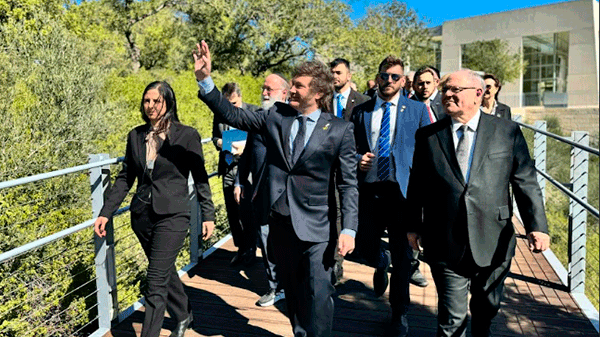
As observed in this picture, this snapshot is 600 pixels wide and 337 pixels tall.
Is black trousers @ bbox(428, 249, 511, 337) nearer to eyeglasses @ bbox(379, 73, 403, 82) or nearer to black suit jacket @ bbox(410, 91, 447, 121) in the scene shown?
eyeglasses @ bbox(379, 73, 403, 82)

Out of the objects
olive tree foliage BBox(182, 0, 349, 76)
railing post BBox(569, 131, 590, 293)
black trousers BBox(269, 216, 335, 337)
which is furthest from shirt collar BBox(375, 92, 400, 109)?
→ olive tree foliage BBox(182, 0, 349, 76)

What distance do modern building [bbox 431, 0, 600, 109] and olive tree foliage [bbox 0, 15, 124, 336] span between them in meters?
39.6

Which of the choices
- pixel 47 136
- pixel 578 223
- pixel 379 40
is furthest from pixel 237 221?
pixel 379 40

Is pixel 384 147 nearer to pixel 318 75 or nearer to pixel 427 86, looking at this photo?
pixel 318 75

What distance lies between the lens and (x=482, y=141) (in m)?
2.94

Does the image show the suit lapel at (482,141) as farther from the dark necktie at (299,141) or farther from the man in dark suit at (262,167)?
the man in dark suit at (262,167)

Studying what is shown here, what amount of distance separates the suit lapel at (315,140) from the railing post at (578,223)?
2825mm

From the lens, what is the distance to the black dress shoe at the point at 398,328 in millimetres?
3959

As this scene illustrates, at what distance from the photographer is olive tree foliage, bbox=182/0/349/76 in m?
28.8

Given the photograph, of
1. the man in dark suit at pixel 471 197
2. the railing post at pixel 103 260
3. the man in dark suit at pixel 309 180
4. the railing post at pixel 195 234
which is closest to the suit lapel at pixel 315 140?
the man in dark suit at pixel 309 180

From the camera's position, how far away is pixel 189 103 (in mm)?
19703

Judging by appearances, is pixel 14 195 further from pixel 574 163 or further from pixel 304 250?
pixel 574 163

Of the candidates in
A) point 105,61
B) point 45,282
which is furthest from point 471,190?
point 105,61

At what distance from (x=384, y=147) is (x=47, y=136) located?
951 cm
